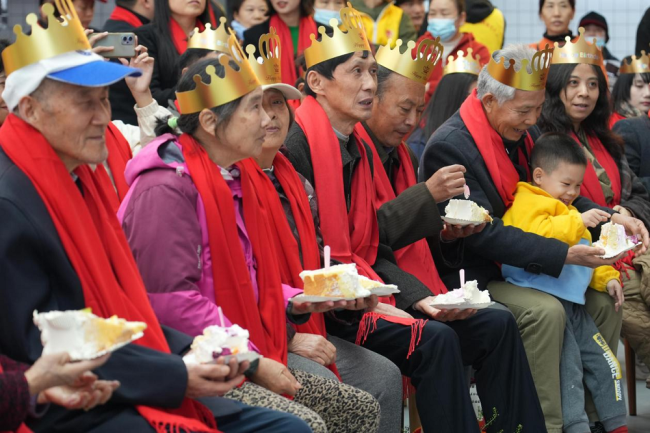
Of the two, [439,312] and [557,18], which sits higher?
[557,18]

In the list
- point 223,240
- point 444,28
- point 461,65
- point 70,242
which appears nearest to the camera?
point 70,242

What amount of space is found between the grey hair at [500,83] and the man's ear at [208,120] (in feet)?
6.70

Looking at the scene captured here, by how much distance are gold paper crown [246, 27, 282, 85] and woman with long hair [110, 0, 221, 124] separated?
92cm

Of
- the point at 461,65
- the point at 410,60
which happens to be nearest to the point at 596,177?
the point at 461,65

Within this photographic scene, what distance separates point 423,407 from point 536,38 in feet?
24.0

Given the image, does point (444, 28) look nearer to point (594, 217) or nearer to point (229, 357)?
point (594, 217)

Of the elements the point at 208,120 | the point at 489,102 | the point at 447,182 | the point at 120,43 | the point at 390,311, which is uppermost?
the point at 120,43

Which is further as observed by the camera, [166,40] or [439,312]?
[166,40]

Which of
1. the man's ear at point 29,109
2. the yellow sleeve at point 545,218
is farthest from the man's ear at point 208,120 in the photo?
the yellow sleeve at point 545,218

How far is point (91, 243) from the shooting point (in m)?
2.67

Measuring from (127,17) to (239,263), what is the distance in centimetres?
294

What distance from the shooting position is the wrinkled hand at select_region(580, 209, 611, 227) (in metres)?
4.93

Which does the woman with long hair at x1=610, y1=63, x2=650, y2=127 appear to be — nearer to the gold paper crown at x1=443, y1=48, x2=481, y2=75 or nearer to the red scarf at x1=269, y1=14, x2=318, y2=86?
the gold paper crown at x1=443, y1=48, x2=481, y2=75

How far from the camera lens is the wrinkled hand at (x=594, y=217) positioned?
4934mm
